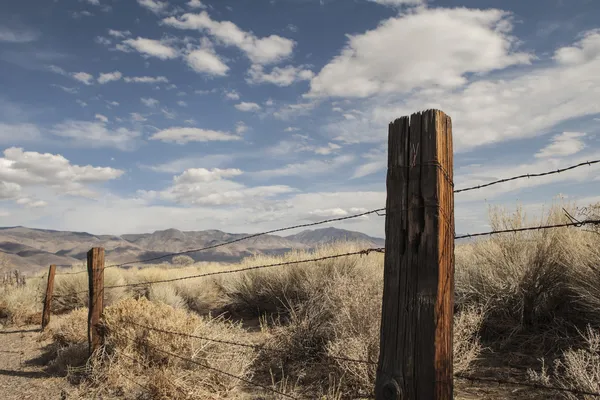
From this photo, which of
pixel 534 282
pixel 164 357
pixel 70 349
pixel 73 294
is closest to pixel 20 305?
pixel 73 294

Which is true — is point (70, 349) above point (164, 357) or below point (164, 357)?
below

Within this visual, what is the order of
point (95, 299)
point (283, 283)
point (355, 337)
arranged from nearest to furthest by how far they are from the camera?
point (355, 337), point (95, 299), point (283, 283)

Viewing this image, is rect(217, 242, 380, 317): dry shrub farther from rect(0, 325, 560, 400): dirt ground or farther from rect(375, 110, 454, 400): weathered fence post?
rect(375, 110, 454, 400): weathered fence post

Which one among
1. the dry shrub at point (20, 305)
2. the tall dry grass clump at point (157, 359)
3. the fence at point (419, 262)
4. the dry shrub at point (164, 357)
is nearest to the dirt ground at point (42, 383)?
the tall dry grass clump at point (157, 359)

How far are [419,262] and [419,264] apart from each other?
11mm

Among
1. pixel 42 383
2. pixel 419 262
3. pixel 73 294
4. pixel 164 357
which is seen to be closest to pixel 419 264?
pixel 419 262

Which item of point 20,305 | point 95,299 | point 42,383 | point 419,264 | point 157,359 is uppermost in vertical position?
point 419,264

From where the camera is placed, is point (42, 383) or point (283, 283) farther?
point (283, 283)


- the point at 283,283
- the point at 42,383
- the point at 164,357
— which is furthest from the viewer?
the point at 283,283

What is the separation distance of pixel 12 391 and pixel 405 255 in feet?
21.7

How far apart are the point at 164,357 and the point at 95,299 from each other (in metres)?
1.49

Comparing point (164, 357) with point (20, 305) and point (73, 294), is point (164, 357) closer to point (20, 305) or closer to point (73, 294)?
point (20, 305)

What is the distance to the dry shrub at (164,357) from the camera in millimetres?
5273

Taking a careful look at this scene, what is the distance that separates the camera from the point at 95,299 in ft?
22.3
